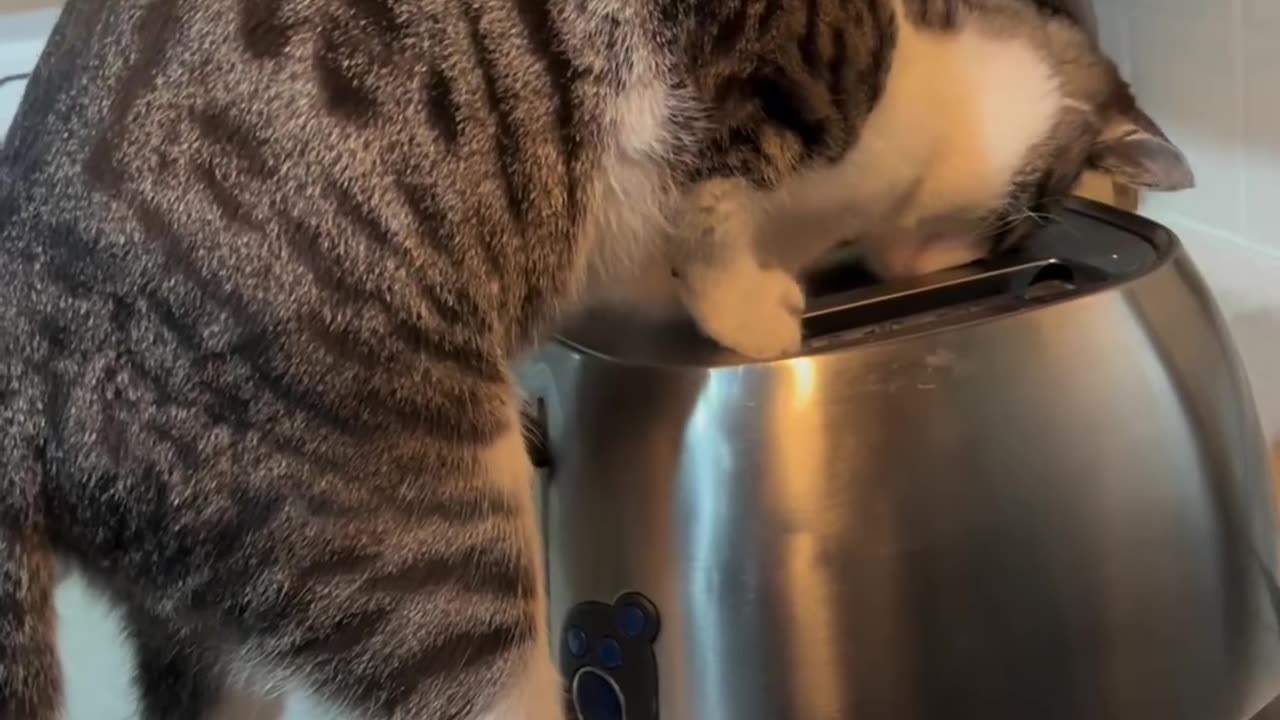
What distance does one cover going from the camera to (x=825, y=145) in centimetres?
85

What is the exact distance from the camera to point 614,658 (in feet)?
2.39

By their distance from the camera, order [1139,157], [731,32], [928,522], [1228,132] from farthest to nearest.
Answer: [1228,132]
[1139,157]
[731,32]
[928,522]

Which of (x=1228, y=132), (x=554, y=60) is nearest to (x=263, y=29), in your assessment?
(x=554, y=60)

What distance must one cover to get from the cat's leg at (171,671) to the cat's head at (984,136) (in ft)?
1.54

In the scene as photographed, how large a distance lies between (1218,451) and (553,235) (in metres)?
0.37

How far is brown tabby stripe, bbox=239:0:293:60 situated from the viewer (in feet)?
2.30

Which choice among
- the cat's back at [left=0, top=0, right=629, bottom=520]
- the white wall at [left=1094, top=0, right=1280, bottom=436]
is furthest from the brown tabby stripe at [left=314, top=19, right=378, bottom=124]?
the white wall at [left=1094, top=0, right=1280, bottom=436]

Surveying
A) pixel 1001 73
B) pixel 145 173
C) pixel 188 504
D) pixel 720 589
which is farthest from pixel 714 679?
pixel 1001 73

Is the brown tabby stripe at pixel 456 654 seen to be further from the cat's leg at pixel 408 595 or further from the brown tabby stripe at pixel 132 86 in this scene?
the brown tabby stripe at pixel 132 86

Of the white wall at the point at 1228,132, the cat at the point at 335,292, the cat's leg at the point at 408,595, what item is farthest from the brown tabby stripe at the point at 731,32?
the white wall at the point at 1228,132

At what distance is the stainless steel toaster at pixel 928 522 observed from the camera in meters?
0.68

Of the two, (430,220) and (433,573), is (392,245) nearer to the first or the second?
(430,220)

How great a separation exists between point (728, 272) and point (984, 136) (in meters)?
0.25

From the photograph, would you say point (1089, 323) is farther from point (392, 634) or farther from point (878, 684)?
point (392, 634)
